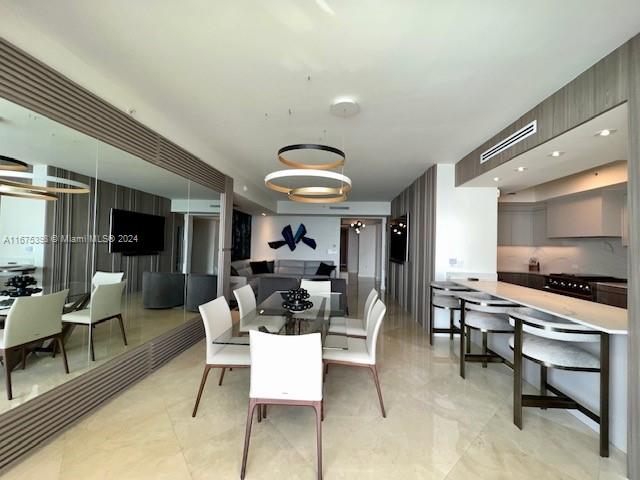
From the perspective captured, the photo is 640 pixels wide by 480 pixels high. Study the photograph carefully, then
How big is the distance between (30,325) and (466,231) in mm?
5093

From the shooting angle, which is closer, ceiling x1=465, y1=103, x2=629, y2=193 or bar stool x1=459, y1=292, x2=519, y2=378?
ceiling x1=465, y1=103, x2=629, y2=193

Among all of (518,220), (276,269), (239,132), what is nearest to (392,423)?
(239,132)

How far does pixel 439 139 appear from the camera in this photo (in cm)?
349

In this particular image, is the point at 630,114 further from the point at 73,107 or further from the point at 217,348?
the point at 73,107

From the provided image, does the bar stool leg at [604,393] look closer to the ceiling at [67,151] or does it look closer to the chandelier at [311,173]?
the chandelier at [311,173]

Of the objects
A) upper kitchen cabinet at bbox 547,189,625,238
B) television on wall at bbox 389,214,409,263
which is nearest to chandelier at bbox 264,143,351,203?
television on wall at bbox 389,214,409,263

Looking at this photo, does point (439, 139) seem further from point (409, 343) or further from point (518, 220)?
point (518, 220)

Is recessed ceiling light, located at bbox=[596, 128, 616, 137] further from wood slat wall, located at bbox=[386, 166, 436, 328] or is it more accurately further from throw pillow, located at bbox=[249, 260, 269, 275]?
throw pillow, located at bbox=[249, 260, 269, 275]

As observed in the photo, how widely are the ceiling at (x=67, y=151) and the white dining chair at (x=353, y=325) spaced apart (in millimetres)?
2602

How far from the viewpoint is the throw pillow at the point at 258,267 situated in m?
8.26

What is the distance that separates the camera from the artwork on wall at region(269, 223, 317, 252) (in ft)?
31.2

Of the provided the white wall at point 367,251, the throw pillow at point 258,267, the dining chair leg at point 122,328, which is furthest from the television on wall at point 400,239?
the dining chair leg at point 122,328

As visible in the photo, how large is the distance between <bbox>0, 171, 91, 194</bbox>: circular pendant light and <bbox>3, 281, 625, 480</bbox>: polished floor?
1757 millimetres

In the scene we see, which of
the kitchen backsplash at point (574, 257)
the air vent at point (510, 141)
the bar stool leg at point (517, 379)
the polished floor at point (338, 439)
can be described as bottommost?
the polished floor at point (338, 439)
